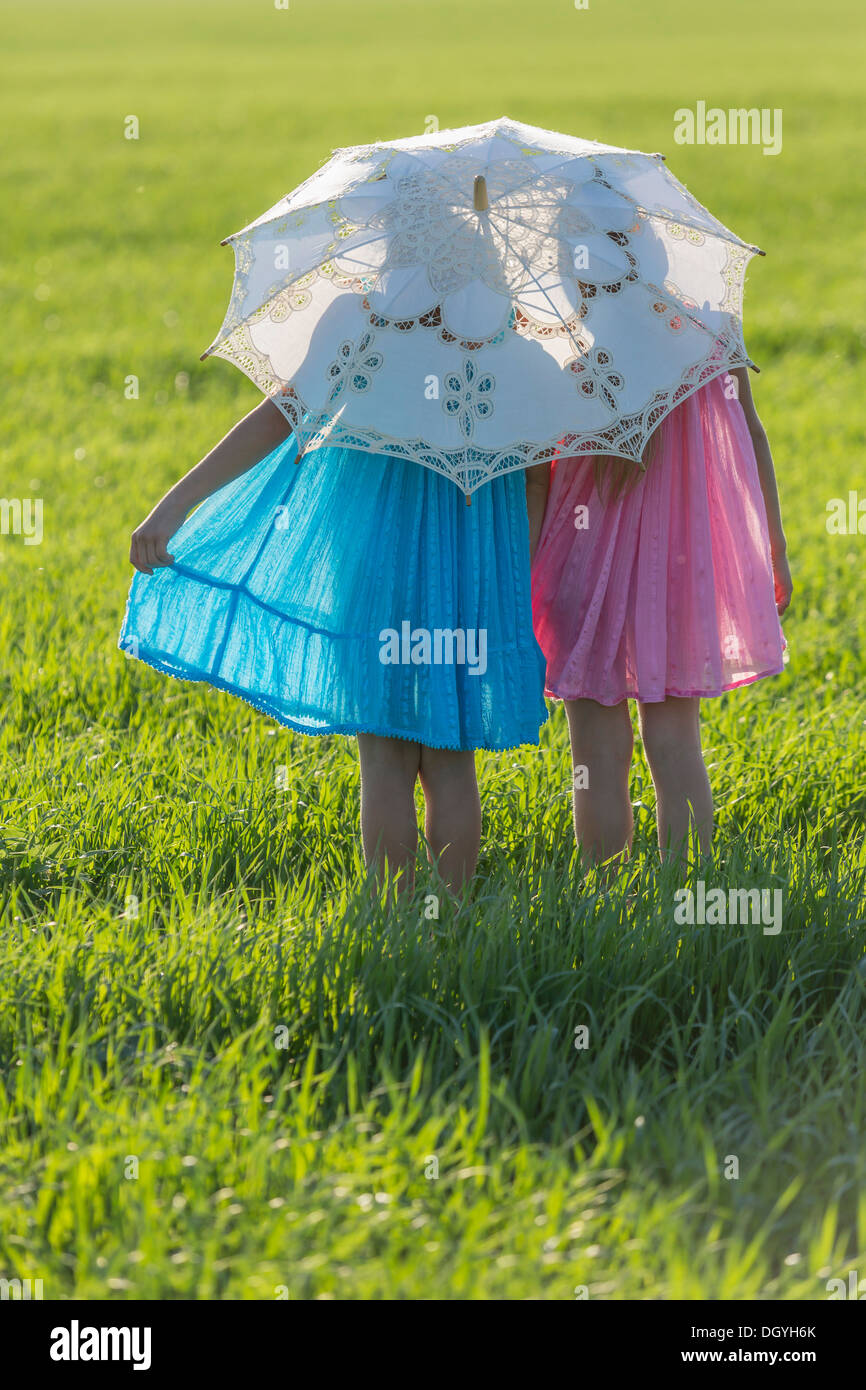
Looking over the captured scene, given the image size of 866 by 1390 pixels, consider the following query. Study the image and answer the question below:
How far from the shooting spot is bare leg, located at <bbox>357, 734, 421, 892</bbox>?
312cm

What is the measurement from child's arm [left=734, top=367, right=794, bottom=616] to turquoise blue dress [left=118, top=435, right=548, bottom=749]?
60 centimetres

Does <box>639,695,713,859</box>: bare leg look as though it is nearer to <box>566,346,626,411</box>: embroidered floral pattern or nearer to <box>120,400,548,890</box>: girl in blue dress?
<box>120,400,548,890</box>: girl in blue dress

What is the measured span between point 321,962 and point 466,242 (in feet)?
5.26

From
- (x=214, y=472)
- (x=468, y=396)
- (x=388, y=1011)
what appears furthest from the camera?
(x=214, y=472)

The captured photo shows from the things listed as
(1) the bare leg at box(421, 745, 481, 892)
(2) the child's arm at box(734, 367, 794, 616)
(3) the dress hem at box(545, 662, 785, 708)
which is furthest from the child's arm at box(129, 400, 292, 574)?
(2) the child's arm at box(734, 367, 794, 616)

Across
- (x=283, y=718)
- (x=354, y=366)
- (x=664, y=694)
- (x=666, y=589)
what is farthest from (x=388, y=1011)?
(x=354, y=366)

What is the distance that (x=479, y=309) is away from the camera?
279 cm

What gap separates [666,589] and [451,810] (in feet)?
2.50

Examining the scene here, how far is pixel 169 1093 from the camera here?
2344mm

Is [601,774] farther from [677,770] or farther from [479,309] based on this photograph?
[479,309]

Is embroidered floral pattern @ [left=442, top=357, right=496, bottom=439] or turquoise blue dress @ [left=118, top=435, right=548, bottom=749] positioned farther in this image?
turquoise blue dress @ [left=118, top=435, right=548, bottom=749]

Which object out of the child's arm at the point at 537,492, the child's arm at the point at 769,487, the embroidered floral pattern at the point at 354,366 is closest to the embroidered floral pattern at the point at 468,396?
the embroidered floral pattern at the point at 354,366

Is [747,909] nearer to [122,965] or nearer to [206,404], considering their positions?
[122,965]

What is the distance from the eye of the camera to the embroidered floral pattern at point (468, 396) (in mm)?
2775
